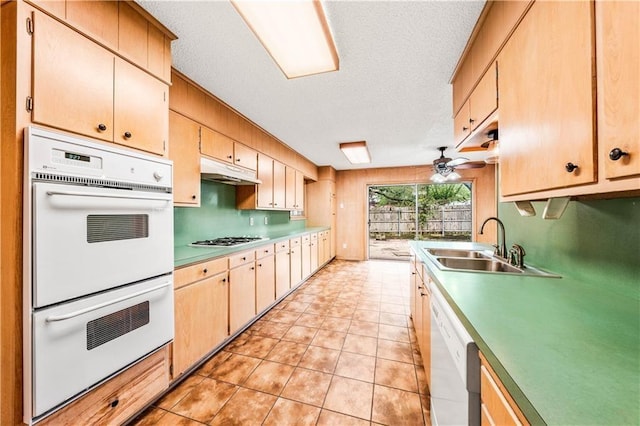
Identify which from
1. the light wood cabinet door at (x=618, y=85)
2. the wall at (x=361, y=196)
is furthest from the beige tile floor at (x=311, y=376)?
the wall at (x=361, y=196)

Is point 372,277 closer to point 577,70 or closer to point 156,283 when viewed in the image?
point 156,283

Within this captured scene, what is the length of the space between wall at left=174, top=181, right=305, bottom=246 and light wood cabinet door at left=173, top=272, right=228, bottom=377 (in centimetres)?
70

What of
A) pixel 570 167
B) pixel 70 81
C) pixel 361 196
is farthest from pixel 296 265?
pixel 570 167

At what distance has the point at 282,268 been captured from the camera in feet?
11.2

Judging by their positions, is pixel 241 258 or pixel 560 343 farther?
pixel 241 258

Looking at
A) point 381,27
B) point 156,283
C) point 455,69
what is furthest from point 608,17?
point 156,283

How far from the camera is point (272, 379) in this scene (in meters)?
1.84

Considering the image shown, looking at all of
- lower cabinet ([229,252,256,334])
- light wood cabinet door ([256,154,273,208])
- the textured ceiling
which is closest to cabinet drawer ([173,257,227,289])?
lower cabinet ([229,252,256,334])

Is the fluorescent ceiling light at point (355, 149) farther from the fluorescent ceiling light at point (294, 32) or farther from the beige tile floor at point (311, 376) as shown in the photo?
the beige tile floor at point (311, 376)

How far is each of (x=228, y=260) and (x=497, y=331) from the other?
2053mm

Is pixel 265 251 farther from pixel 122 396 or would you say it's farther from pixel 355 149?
pixel 355 149

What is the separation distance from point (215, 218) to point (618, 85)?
311cm

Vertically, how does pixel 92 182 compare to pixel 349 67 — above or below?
below

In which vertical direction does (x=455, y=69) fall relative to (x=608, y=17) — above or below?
above
